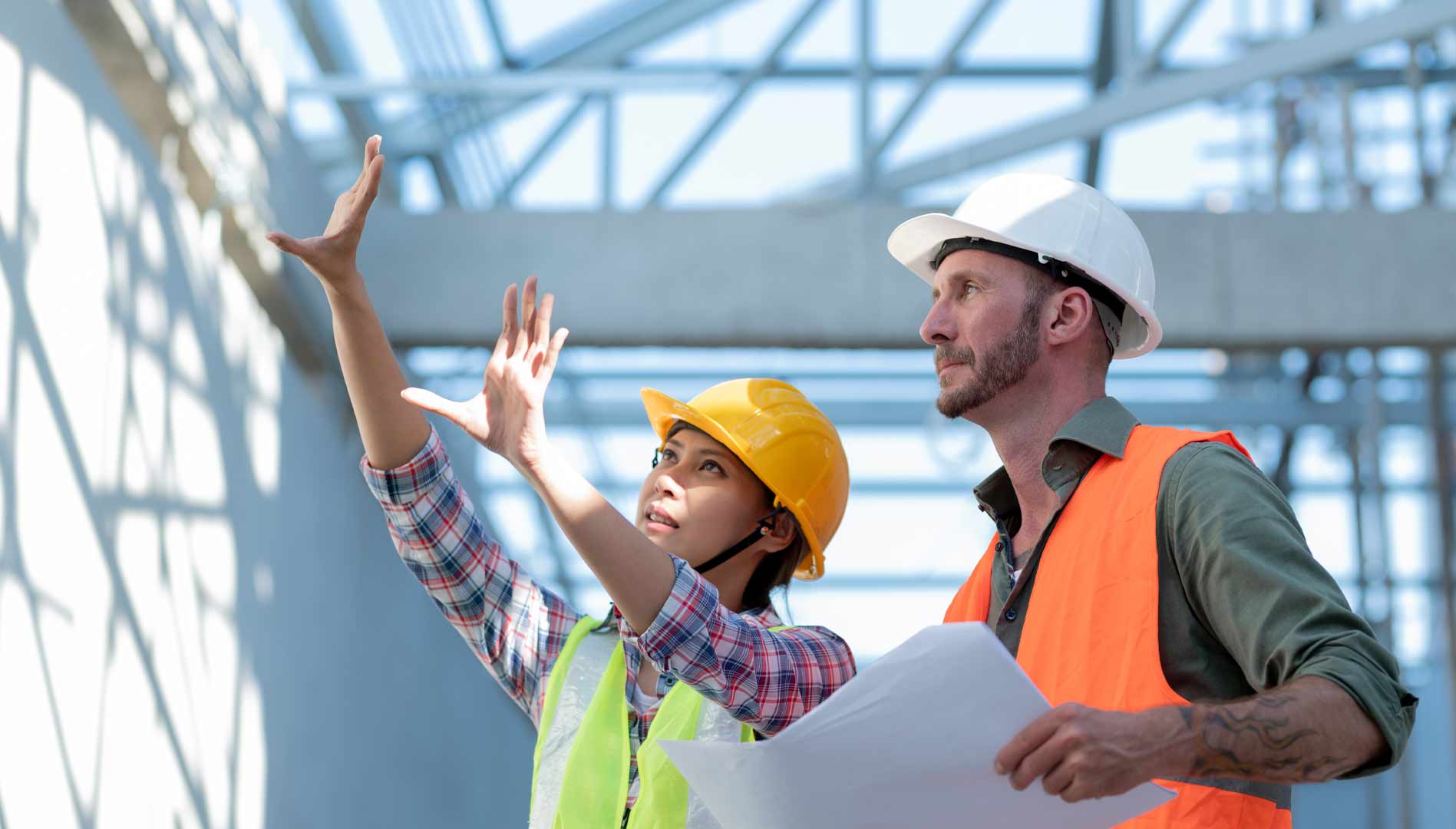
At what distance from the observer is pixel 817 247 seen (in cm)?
819

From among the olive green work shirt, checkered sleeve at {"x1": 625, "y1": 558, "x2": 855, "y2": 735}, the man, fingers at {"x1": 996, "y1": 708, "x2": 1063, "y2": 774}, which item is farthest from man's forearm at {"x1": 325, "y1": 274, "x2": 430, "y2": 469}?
fingers at {"x1": 996, "y1": 708, "x2": 1063, "y2": 774}

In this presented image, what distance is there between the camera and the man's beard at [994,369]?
10.5ft

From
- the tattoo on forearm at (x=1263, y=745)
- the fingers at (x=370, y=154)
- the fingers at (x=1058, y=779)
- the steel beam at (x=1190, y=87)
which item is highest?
the steel beam at (x=1190, y=87)

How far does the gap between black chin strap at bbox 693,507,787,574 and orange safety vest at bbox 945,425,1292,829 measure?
3.48ft

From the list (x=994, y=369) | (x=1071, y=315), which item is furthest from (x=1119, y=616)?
(x=1071, y=315)

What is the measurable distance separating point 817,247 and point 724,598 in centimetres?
454

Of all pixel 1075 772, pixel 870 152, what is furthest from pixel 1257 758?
pixel 870 152

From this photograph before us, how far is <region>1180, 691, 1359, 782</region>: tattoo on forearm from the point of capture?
215 cm

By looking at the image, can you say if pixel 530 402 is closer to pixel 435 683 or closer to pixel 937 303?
pixel 937 303

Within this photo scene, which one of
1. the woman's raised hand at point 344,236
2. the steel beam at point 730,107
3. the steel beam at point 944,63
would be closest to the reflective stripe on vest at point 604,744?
the woman's raised hand at point 344,236

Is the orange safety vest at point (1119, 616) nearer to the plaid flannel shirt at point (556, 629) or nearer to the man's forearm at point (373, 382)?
the plaid flannel shirt at point (556, 629)

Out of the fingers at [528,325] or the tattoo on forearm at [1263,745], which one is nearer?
the tattoo on forearm at [1263,745]

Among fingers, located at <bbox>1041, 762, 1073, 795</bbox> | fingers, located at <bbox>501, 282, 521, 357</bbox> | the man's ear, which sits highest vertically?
the man's ear

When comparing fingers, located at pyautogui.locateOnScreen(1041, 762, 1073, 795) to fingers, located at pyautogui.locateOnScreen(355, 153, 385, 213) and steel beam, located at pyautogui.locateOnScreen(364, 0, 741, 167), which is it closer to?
fingers, located at pyautogui.locateOnScreen(355, 153, 385, 213)
